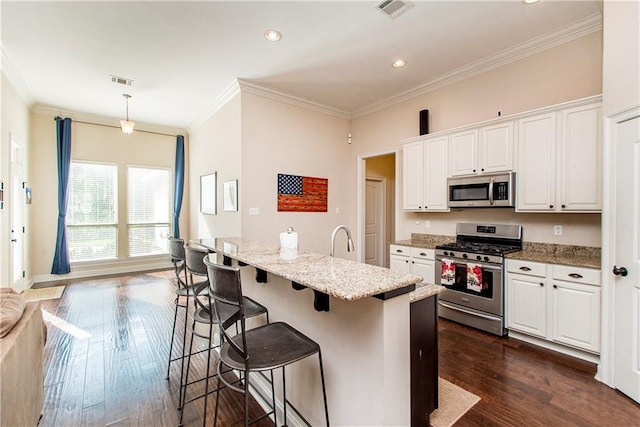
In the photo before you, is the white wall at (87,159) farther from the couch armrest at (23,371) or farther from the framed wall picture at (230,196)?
the couch armrest at (23,371)

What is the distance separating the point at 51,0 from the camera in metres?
2.54

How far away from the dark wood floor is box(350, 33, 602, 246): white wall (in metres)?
1.32

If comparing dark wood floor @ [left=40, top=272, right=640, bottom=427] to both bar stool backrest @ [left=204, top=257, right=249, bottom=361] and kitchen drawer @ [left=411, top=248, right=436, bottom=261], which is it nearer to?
kitchen drawer @ [left=411, top=248, right=436, bottom=261]

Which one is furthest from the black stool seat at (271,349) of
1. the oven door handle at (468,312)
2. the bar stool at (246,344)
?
the oven door handle at (468,312)

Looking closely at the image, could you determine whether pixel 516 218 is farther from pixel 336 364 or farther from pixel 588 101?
pixel 336 364

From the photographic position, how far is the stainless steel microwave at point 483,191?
10.5ft

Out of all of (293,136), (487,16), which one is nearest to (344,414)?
(487,16)

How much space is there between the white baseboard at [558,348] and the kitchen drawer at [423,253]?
112 centimetres

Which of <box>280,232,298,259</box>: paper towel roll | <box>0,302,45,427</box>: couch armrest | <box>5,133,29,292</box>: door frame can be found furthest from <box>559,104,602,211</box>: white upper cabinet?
<box>5,133,29,292</box>: door frame

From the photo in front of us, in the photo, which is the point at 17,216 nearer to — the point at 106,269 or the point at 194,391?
the point at 106,269

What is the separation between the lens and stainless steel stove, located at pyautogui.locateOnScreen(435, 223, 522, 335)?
3.06 meters

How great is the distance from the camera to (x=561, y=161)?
286 cm

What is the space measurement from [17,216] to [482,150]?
6.92 metres

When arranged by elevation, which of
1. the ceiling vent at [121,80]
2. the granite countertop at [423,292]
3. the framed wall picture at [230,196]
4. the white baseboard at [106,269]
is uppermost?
the ceiling vent at [121,80]
